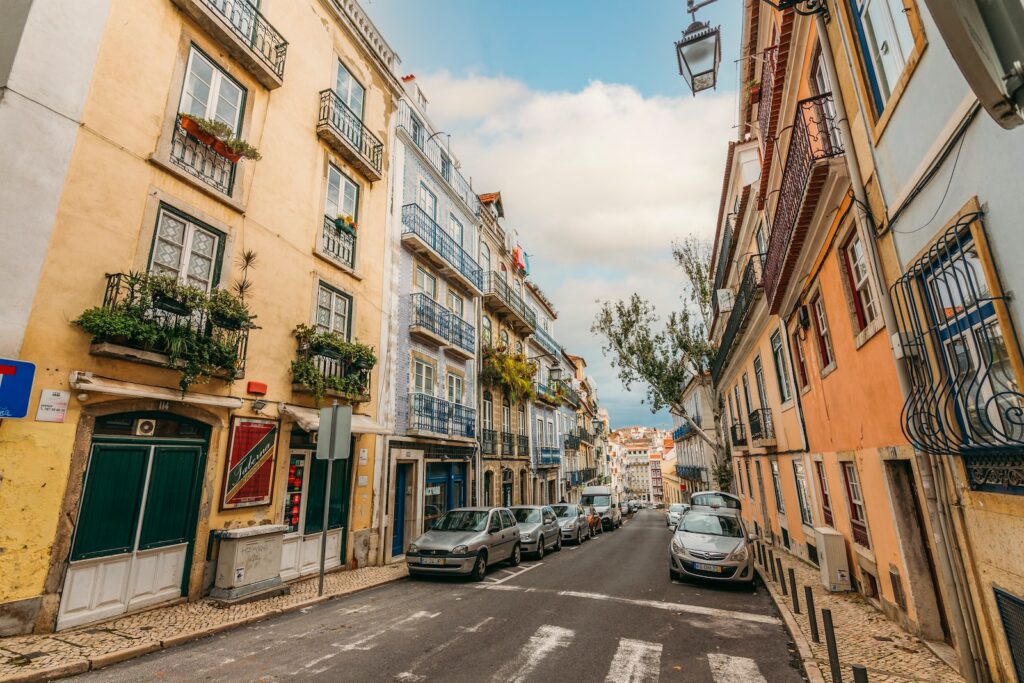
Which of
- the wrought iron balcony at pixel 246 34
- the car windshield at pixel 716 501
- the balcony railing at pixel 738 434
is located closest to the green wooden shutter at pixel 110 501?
the wrought iron balcony at pixel 246 34

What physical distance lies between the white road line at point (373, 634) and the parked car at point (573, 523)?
11.2 meters

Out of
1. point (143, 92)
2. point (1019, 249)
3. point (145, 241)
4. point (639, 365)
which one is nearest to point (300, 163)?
point (143, 92)

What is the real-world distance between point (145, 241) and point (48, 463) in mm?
3746

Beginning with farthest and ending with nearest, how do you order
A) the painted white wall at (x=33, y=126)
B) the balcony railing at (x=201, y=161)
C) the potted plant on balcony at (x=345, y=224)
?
the potted plant on balcony at (x=345, y=224), the balcony railing at (x=201, y=161), the painted white wall at (x=33, y=126)

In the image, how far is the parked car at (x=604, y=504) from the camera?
90.0 feet

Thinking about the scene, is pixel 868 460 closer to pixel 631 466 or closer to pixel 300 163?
pixel 300 163

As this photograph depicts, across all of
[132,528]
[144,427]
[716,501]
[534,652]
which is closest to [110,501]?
[132,528]

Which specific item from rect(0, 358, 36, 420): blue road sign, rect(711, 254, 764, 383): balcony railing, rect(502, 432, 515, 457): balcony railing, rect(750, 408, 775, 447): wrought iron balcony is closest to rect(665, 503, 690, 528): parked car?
rect(750, 408, 775, 447): wrought iron balcony

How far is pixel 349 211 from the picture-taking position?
14.0 m

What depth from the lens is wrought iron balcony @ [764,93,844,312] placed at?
7.47 m

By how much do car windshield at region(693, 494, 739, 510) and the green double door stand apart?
18505 millimetres

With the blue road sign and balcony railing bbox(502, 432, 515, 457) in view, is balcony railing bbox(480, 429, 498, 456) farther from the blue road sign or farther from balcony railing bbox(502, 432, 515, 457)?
the blue road sign

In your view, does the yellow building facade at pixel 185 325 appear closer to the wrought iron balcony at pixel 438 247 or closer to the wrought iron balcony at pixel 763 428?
the wrought iron balcony at pixel 438 247

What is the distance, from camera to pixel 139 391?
7.70m
